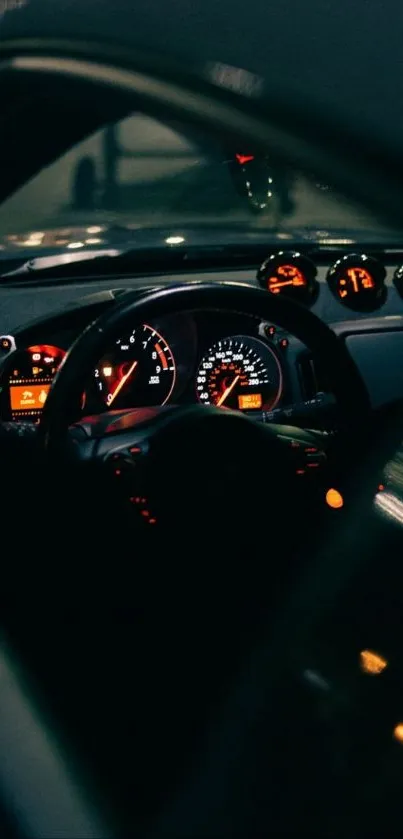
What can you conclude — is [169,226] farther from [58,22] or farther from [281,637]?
[58,22]

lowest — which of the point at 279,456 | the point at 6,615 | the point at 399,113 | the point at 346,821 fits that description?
the point at 6,615

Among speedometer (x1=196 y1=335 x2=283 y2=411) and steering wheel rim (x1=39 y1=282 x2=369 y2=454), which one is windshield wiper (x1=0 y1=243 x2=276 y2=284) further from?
steering wheel rim (x1=39 y1=282 x2=369 y2=454)

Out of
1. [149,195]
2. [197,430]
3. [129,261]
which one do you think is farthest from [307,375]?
[149,195]

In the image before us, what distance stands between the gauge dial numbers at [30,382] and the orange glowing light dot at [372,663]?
11.8 feet

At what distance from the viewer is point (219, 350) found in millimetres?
4984

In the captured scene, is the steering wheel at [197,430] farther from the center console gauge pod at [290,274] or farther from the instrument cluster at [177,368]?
the center console gauge pod at [290,274]

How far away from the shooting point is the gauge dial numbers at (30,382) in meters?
4.74

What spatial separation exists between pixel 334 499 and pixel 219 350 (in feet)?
11.2

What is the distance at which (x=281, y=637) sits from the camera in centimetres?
129

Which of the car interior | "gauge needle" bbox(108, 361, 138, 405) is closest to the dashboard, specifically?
"gauge needle" bbox(108, 361, 138, 405)

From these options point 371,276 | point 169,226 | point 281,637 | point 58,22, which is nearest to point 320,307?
point 371,276

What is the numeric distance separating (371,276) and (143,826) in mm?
4432

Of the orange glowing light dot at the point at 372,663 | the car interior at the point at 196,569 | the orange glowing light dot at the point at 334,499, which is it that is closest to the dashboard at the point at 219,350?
the car interior at the point at 196,569

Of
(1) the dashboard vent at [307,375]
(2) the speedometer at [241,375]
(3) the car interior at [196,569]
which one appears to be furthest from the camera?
(2) the speedometer at [241,375]
